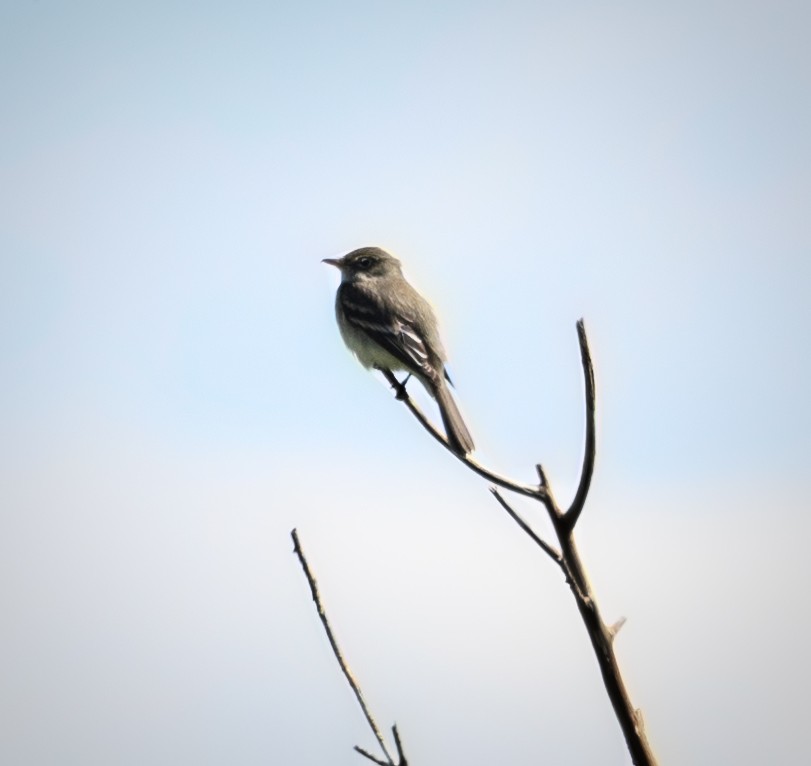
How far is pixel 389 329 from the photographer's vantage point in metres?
9.66

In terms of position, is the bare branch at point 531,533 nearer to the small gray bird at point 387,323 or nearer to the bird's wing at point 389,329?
the small gray bird at point 387,323

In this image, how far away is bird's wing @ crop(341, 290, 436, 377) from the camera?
361 inches

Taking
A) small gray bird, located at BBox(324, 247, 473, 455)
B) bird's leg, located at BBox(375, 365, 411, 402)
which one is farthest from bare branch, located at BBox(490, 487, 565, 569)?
small gray bird, located at BBox(324, 247, 473, 455)

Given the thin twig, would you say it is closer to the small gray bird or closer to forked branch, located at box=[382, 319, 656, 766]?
forked branch, located at box=[382, 319, 656, 766]

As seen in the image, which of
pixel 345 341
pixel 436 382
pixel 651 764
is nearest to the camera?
pixel 651 764

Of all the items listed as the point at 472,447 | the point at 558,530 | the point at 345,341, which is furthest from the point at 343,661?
the point at 345,341

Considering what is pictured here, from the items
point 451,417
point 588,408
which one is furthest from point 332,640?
point 451,417

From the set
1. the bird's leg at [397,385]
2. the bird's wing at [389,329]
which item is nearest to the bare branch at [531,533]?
the bird's leg at [397,385]

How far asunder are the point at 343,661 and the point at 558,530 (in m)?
1.01

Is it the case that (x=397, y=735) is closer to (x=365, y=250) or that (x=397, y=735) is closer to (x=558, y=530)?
(x=558, y=530)

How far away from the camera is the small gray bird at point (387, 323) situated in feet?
29.8

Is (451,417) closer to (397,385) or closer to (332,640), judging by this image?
(397,385)

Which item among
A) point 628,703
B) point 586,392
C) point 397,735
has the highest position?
point 586,392

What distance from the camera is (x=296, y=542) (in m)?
3.29
